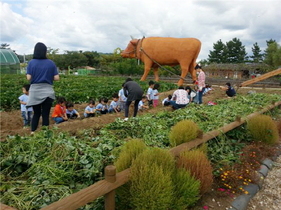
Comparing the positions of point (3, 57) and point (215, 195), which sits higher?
point (3, 57)

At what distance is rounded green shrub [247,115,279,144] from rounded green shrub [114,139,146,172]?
11.7ft

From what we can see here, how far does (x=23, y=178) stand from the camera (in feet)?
9.15

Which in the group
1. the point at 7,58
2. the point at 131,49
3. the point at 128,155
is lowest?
the point at 128,155

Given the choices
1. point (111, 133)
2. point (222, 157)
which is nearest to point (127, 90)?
point (111, 133)

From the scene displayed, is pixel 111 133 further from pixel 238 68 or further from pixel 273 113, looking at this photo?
pixel 238 68

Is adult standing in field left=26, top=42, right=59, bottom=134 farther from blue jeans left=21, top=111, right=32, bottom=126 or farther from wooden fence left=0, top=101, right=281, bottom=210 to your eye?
blue jeans left=21, top=111, right=32, bottom=126

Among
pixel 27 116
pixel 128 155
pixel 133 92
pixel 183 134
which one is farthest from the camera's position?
pixel 27 116

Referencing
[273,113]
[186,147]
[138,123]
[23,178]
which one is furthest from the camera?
[273,113]

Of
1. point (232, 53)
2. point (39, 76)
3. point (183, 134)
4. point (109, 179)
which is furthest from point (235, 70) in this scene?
point (109, 179)

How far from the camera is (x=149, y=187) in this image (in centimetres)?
233

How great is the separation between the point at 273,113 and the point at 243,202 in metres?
6.37

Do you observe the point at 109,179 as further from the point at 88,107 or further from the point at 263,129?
the point at 88,107

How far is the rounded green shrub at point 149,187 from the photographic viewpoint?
2.31 m

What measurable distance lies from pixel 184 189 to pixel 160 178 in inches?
16.3
